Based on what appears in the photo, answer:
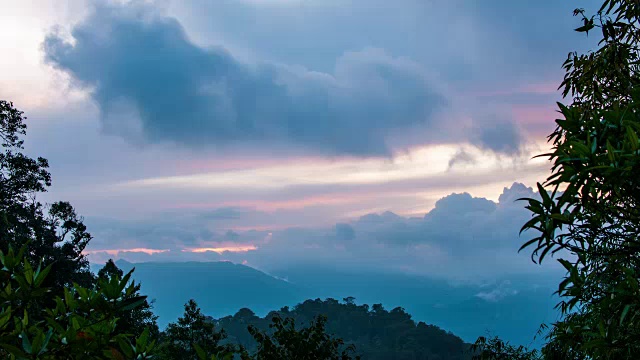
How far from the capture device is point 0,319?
3193 millimetres

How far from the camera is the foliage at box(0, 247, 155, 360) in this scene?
122 inches

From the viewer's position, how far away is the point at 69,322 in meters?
3.34

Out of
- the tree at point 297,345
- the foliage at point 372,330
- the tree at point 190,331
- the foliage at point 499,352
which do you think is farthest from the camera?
the foliage at point 372,330

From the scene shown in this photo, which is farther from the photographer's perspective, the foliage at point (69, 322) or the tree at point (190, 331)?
the tree at point (190, 331)

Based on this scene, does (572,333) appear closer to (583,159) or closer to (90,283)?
(583,159)

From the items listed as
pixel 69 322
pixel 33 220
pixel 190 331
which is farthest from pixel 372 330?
pixel 69 322

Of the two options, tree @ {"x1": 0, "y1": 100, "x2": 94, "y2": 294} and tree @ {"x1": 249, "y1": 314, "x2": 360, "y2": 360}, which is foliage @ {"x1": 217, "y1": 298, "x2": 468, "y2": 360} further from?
tree @ {"x1": 249, "y1": 314, "x2": 360, "y2": 360}

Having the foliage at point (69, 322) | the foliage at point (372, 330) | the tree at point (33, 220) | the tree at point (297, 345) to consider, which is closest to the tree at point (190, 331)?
the tree at point (33, 220)

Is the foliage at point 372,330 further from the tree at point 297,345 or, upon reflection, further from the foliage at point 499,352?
the foliage at point 499,352

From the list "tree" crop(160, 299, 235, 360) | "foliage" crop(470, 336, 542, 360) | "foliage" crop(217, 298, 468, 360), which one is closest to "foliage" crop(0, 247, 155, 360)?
"foliage" crop(470, 336, 542, 360)

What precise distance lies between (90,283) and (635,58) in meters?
30.1

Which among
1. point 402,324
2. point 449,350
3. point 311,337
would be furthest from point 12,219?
point 402,324

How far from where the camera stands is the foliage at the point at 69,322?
3.11 meters

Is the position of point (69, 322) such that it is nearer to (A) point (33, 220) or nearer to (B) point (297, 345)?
(B) point (297, 345)
